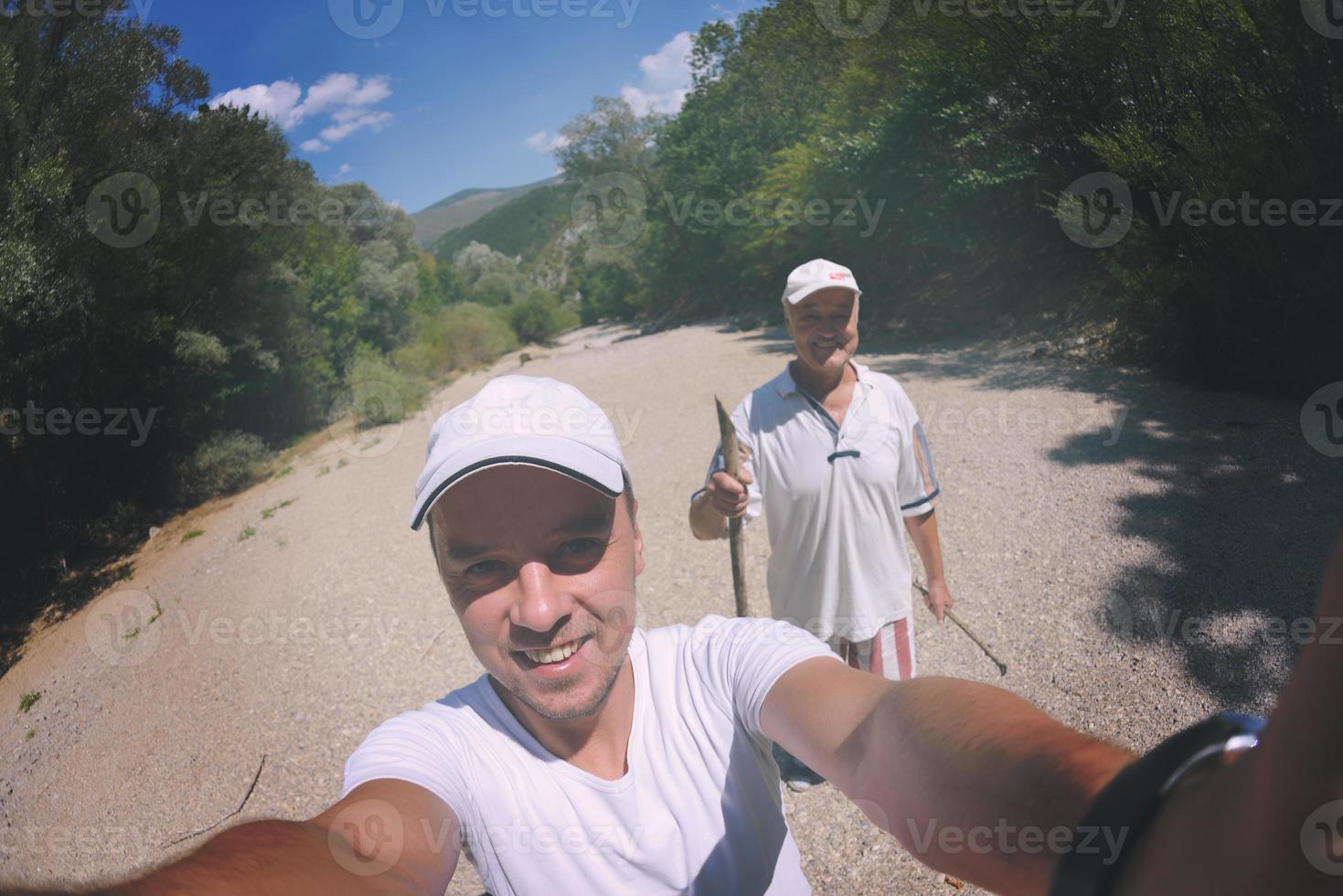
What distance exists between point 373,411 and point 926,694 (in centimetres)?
1934

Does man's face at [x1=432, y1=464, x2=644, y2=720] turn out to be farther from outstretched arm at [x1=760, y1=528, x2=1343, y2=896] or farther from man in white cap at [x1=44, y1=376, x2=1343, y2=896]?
outstretched arm at [x1=760, y1=528, x2=1343, y2=896]

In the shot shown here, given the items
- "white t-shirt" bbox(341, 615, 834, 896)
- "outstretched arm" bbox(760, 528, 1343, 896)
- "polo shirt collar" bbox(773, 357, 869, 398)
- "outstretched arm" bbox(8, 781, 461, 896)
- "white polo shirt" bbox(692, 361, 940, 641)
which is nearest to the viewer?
"outstretched arm" bbox(760, 528, 1343, 896)

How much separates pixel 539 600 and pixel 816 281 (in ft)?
6.93

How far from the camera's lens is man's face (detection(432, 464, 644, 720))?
4.42 ft

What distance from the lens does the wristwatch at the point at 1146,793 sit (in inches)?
23.0

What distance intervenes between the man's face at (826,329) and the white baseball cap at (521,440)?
1546 mm

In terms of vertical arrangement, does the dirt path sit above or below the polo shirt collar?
below

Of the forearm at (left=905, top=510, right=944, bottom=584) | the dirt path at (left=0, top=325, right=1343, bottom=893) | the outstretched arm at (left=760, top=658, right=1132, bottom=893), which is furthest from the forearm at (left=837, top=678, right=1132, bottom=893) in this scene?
the dirt path at (left=0, top=325, right=1343, bottom=893)

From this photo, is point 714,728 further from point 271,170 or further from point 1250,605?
point 271,170

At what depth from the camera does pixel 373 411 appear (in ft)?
60.1

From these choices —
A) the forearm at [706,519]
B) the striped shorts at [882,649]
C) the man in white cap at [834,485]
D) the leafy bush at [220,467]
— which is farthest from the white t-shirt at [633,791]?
the leafy bush at [220,467]

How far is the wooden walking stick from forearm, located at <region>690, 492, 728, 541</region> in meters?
0.05

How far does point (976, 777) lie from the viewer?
0.95 m

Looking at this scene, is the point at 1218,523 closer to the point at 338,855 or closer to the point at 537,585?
the point at 537,585
